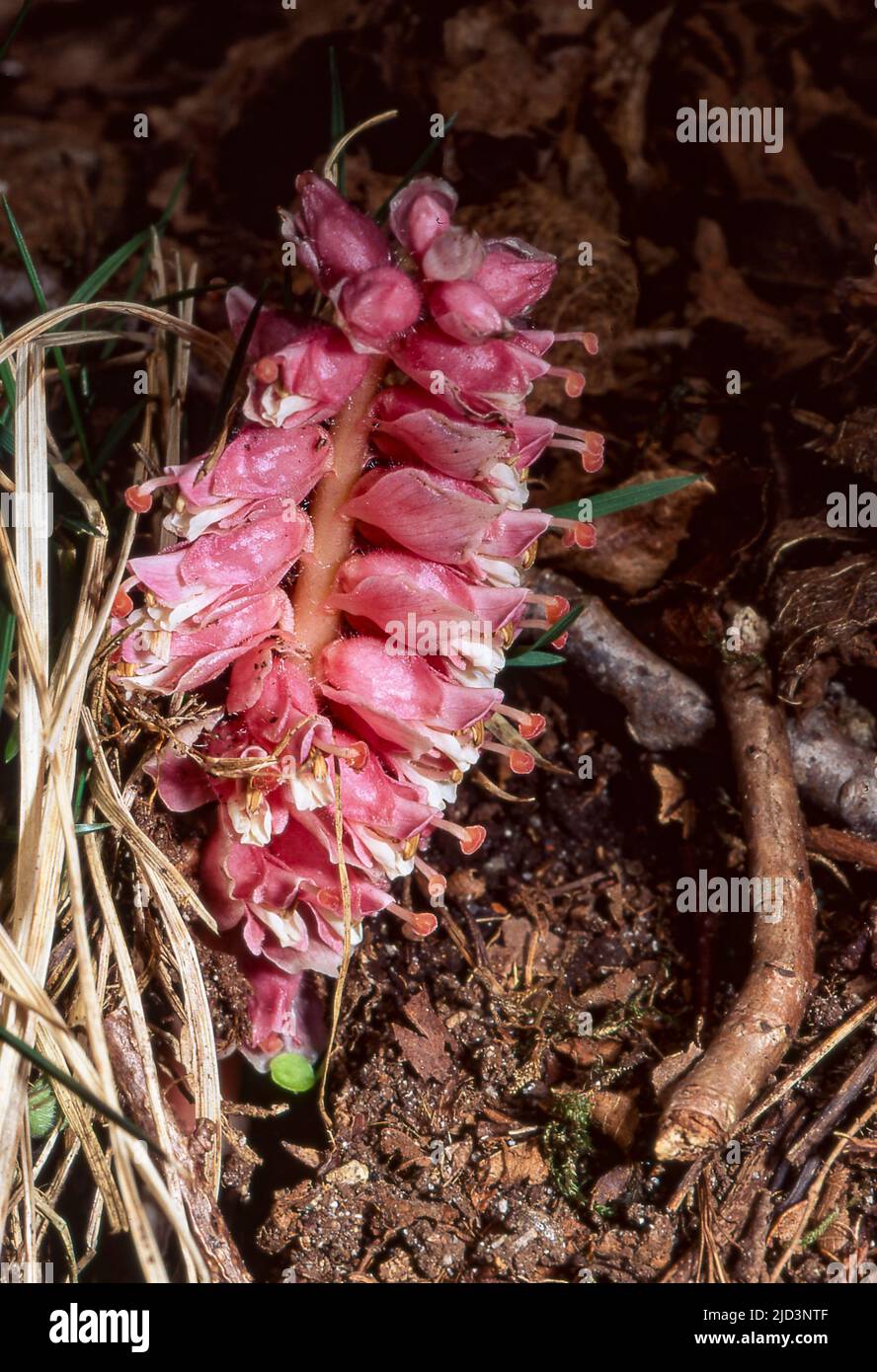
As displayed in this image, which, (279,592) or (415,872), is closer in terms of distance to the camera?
(279,592)

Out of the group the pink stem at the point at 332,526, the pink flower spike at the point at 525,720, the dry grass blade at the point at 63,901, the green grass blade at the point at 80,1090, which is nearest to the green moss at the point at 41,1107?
the dry grass blade at the point at 63,901

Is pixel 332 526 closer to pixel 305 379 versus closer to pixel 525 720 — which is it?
pixel 305 379

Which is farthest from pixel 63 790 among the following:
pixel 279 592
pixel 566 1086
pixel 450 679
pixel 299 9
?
pixel 299 9

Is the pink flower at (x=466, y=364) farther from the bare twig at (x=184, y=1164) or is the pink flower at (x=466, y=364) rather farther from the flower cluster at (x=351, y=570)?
the bare twig at (x=184, y=1164)

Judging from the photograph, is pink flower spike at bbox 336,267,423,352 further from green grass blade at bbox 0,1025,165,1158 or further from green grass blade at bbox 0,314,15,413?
green grass blade at bbox 0,1025,165,1158

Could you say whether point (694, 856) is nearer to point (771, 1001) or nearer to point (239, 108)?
point (771, 1001)
